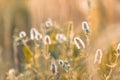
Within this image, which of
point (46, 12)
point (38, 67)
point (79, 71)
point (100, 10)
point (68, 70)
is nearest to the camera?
point (68, 70)

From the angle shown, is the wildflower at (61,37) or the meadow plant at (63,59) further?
the wildflower at (61,37)

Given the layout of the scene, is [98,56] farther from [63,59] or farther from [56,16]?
[56,16]

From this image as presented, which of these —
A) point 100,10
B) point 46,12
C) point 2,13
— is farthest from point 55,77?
point 2,13

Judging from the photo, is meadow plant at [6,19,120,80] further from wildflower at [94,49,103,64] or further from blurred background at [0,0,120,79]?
blurred background at [0,0,120,79]

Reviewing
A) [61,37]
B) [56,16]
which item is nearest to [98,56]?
[61,37]

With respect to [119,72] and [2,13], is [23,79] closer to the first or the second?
[119,72]

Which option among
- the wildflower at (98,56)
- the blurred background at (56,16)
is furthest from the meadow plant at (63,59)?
the blurred background at (56,16)

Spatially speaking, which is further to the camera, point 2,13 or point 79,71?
point 2,13

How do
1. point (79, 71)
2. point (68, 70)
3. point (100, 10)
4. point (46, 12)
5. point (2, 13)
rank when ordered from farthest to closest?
1. point (2, 13)
2. point (46, 12)
3. point (100, 10)
4. point (79, 71)
5. point (68, 70)

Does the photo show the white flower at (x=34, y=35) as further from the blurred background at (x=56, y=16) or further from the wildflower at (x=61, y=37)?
the blurred background at (x=56, y=16)
